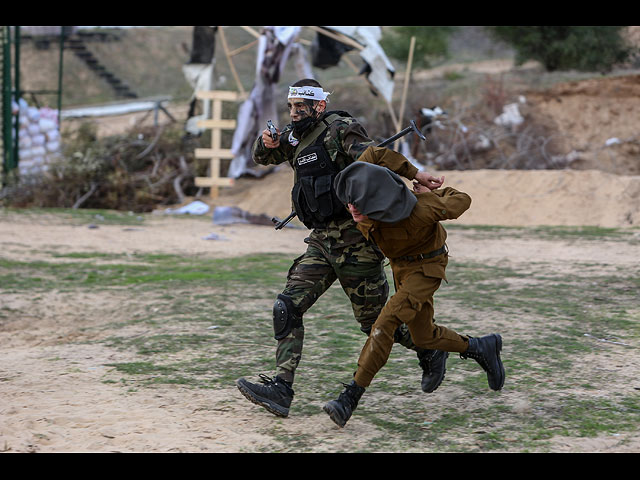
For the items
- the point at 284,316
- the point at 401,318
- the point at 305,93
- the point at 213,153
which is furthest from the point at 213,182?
the point at 401,318

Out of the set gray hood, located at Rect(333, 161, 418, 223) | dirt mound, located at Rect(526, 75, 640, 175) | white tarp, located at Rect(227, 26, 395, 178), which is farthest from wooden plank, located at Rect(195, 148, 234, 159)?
gray hood, located at Rect(333, 161, 418, 223)

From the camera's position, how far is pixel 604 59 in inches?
969

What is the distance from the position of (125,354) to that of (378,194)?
2.89 metres

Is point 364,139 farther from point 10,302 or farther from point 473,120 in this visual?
point 473,120

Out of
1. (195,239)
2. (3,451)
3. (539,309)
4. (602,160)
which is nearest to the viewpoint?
(3,451)

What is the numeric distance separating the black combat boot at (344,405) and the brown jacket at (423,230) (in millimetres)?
712

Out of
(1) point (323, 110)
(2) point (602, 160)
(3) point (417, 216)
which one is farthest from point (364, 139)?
(2) point (602, 160)

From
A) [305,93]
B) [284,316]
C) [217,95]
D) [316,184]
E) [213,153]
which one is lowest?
[284,316]

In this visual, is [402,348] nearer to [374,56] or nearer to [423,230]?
[423,230]

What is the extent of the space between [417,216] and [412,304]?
1.52ft

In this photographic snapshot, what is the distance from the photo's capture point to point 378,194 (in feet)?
13.3

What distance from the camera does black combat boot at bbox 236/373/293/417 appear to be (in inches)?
174

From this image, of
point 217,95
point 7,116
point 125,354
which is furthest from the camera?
point 7,116

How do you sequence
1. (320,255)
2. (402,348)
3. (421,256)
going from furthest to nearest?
(402,348) → (320,255) → (421,256)
